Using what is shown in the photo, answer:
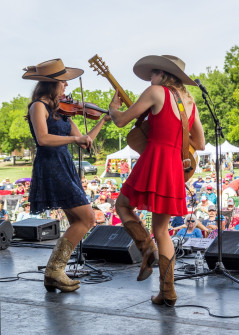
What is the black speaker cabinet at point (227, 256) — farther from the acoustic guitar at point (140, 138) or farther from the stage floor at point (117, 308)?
the acoustic guitar at point (140, 138)

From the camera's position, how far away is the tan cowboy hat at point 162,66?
149 inches

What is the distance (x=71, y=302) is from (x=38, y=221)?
378cm

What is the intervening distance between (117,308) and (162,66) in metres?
1.72

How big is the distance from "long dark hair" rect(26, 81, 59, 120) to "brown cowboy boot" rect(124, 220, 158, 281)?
3.55ft

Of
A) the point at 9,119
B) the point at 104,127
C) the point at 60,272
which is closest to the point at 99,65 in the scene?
the point at 60,272

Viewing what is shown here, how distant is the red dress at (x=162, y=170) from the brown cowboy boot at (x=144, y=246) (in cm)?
21

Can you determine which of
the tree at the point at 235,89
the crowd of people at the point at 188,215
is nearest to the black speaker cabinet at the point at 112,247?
the crowd of people at the point at 188,215

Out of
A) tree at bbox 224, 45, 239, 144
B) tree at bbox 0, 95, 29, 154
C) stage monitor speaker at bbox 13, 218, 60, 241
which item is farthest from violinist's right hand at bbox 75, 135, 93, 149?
tree at bbox 0, 95, 29, 154

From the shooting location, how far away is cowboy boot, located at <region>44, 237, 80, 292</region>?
432 cm

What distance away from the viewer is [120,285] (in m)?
4.60

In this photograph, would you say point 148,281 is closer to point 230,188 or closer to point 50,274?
point 50,274

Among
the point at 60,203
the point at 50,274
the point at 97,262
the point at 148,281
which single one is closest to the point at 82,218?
the point at 60,203

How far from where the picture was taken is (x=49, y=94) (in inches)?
169

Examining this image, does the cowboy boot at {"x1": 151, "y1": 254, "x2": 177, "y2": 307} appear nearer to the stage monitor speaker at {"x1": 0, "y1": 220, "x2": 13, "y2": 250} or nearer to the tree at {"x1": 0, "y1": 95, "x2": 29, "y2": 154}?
the stage monitor speaker at {"x1": 0, "y1": 220, "x2": 13, "y2": 250}
